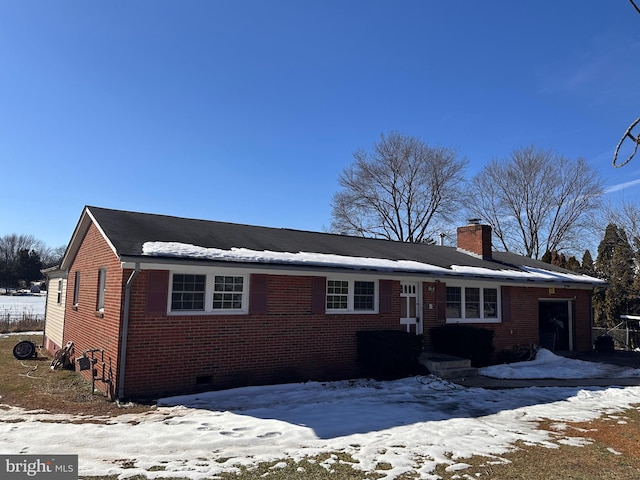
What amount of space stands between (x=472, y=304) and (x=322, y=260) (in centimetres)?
648

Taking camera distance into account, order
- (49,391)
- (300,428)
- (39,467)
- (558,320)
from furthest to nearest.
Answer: (558,320) < (49,391) < (300,428) < (39,467)

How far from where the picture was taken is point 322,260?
11156 millimetres

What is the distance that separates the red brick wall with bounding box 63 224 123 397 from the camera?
29.6ft

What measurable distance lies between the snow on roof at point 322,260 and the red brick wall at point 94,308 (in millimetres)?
1212

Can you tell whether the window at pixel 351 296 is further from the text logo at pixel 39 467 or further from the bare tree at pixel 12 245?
the bare tree at pixel 12 245

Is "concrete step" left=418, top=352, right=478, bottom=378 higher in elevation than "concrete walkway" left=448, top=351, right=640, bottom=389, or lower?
higher

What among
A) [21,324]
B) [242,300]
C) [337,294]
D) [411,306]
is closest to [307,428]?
[242,300]

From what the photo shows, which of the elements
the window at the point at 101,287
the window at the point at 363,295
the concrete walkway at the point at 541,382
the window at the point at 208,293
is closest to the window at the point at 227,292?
the window at the point at 208,293

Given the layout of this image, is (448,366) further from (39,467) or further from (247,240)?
(39,467)

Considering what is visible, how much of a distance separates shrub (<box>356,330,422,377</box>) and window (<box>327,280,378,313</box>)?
29.7 inches

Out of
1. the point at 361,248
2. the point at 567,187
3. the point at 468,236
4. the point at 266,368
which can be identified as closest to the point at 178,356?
the point at 266,368

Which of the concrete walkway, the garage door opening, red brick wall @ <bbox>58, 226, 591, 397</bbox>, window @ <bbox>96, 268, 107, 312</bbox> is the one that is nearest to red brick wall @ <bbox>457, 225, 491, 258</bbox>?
the garage door opening

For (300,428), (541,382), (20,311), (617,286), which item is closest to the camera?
(300,428)

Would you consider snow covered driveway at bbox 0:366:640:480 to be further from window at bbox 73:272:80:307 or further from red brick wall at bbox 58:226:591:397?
window at bbox 73:272:80:307
